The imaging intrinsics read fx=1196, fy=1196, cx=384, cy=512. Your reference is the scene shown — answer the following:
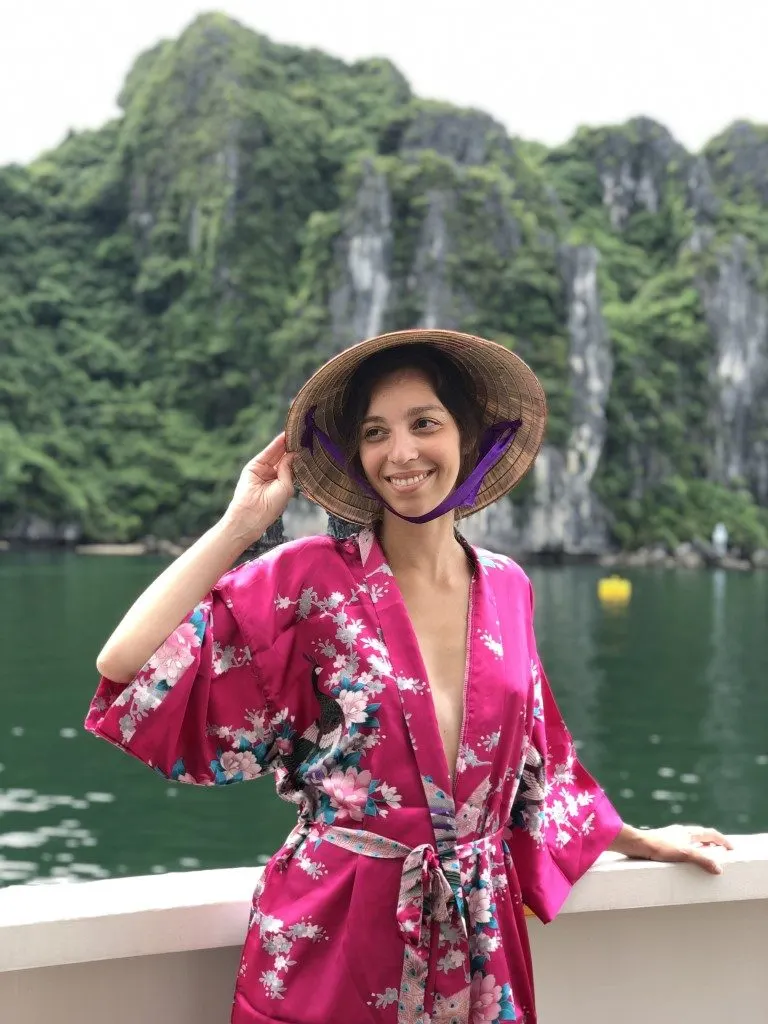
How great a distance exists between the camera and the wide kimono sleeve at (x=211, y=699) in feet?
4.32

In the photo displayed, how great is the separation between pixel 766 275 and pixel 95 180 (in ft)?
110

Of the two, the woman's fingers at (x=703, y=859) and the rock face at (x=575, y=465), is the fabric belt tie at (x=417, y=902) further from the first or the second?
the rock face at (x=575, y=465)

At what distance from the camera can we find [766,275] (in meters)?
54.7

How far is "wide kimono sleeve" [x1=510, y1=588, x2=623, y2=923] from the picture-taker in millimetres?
1466

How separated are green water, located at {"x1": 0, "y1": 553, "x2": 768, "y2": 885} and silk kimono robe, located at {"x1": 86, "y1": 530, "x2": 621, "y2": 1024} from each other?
8.02m

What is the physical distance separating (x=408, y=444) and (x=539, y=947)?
709 mm

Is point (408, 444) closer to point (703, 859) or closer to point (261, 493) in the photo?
point (261, 493)

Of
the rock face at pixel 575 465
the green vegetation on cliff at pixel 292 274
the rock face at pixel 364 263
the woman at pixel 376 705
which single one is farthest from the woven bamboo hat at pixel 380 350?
the rock face at pixel 364 263

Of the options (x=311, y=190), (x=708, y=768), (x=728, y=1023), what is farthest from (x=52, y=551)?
(x=728, y=1023)

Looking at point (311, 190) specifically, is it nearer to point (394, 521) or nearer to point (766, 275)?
point (766, 275)

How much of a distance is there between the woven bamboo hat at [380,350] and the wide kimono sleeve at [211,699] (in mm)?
Answer: 161

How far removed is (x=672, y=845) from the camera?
1.59 m


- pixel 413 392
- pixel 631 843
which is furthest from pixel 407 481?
pixel 631 843

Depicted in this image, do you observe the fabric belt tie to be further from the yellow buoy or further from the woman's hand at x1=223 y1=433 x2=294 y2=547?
the yellow buoy
